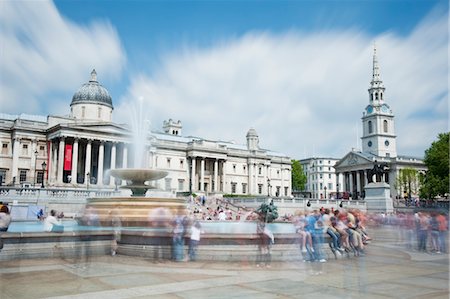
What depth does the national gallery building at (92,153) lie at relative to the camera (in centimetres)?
6203

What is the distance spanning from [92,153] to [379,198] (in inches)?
1847

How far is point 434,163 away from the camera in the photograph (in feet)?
211

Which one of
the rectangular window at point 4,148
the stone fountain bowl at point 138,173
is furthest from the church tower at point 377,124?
the stone fountain bowl at point 138,173

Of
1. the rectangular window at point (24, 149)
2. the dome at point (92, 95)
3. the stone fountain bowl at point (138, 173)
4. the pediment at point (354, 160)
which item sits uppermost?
the dome at point (92, 95)

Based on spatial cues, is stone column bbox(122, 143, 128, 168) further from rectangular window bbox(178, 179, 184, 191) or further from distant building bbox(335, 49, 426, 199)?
distant building bbox(335, 49, 426, 199)

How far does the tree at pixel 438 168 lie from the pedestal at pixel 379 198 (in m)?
20.4

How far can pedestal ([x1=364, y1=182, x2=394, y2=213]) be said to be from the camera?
43.8 m

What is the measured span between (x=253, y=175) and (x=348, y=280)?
8155 centimetres

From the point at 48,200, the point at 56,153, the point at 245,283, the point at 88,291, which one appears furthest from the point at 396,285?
the point at 56,153

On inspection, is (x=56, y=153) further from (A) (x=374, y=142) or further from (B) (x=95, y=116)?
(A) (x=374, y=142)

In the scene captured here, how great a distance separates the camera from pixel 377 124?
10600cm

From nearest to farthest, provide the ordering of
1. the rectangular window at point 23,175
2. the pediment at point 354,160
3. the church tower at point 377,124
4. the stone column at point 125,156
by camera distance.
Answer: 1. the rectangular window at point 23,175
2. the stone column at point 125,156
3. the pediment at point 354,160
4. the church tower at point 377,124

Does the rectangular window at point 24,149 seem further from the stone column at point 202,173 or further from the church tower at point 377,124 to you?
the church tower at point 377,124

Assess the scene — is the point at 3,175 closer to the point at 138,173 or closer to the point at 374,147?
the point at 138,173
